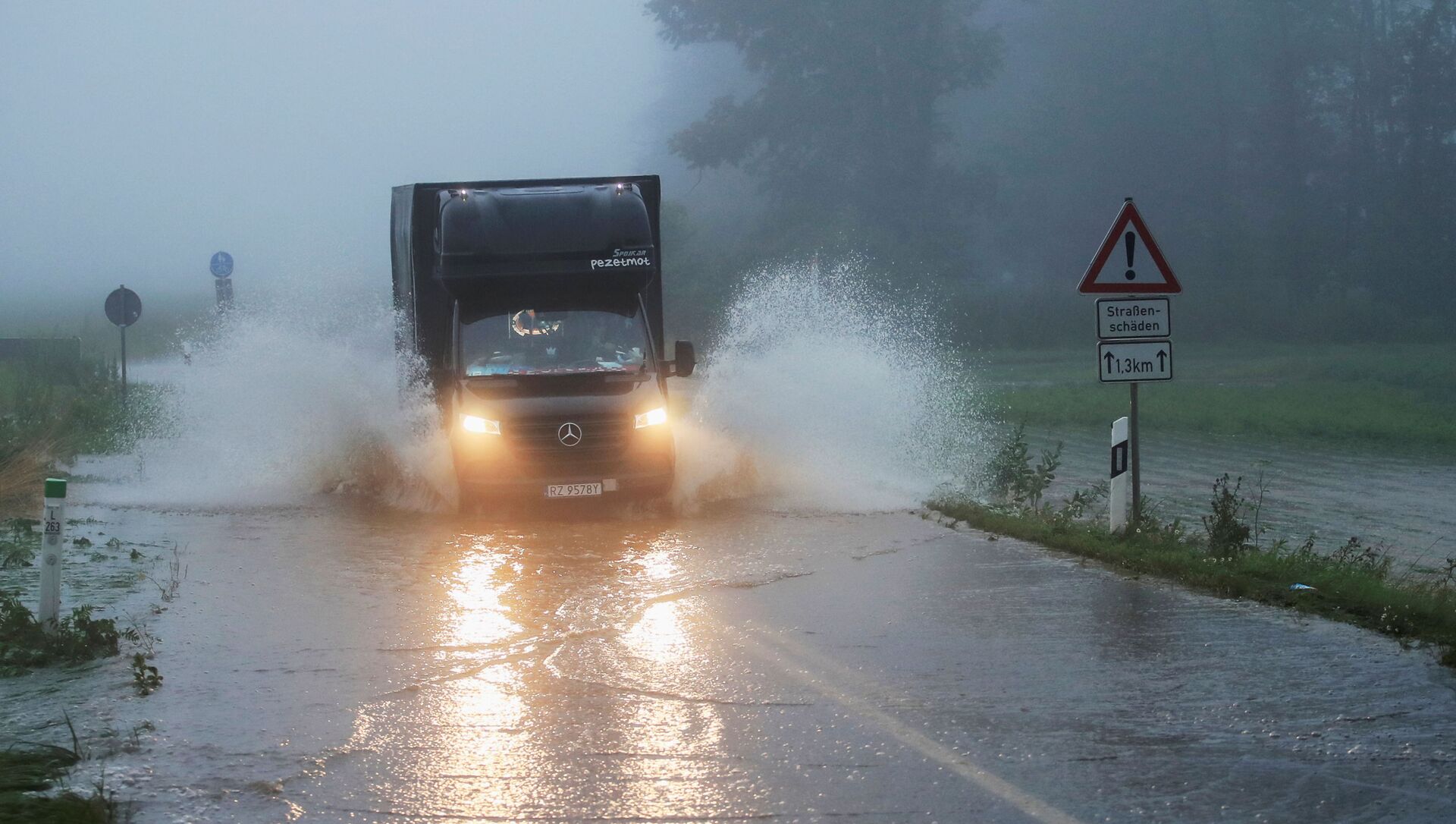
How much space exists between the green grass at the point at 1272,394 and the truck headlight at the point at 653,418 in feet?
18.7

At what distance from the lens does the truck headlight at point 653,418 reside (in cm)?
1517

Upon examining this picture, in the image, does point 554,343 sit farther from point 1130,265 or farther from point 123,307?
point 123,307

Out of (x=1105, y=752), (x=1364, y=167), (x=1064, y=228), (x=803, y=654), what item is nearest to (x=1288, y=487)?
(x=803, y=654)

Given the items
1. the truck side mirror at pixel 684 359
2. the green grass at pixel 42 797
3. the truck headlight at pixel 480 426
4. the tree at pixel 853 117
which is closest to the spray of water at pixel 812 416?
the truck side mirror at pixel 684 359

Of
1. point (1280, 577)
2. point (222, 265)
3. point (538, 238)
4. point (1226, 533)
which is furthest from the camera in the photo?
point (222, 265)

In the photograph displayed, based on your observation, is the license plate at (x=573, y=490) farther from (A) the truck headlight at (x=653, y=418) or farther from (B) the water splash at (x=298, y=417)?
(B) the water splash at (x=298, y=417)

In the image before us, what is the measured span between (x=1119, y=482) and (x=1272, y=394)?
977 inches

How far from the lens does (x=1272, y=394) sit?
118ft

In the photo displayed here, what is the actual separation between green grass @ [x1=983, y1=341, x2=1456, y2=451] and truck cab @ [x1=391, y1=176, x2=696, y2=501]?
585cm

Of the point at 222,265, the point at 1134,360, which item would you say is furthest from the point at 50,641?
the point at 222,265

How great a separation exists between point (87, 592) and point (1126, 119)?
74.7 m

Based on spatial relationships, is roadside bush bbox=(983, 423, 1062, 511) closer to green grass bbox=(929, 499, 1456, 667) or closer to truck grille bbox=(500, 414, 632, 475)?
green grass bbox=(929, 499, 1456, 667)

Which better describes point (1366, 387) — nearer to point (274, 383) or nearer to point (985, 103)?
point (274, 383)

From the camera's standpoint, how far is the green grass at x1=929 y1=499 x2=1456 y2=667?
9.12m
